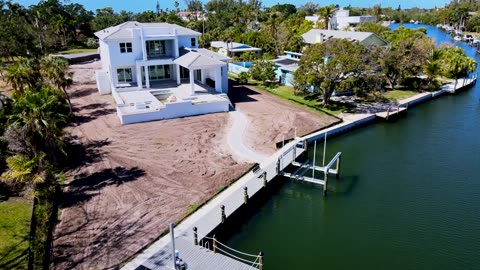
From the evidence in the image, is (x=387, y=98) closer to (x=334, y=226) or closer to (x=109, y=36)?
(x=334, y=226)

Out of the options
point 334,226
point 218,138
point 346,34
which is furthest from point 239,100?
point 346,34

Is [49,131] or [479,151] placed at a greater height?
[49,131]

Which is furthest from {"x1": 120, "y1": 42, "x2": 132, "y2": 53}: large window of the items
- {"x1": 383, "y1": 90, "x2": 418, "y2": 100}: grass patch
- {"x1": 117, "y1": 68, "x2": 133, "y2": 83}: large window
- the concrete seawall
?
{"x1": 383, "y1": 90, "x2": 418, "y2": 100}: grass patch

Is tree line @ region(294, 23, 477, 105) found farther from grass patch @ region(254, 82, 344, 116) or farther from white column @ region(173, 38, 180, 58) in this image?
white column @ region(173, 38, 180, 58)

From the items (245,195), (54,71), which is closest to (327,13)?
(54,71)

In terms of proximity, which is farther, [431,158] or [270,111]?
[270,111]

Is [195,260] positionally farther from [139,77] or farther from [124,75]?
[124,75]
